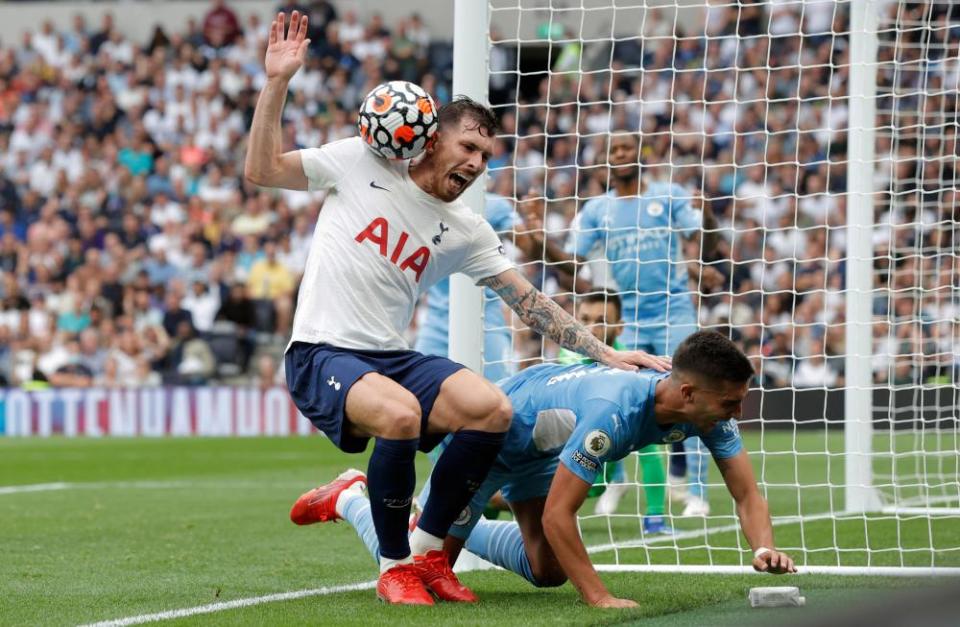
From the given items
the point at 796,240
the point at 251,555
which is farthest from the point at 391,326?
the point at 796,240

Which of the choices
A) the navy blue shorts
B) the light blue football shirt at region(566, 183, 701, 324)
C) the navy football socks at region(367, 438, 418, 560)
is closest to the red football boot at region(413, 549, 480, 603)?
the navy football socks at region(367, 438, 418, 560)

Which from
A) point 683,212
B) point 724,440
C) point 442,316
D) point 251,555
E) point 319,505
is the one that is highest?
point 683,212

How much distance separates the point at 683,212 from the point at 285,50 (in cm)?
398

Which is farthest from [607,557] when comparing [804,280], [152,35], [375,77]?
[152,35]

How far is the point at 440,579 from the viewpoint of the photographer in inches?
205

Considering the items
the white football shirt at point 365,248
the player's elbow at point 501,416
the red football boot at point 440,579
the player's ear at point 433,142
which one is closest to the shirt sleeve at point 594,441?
the player's elbow at point 501,416

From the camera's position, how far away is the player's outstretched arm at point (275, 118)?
498 cm

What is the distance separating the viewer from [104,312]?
20.8 m

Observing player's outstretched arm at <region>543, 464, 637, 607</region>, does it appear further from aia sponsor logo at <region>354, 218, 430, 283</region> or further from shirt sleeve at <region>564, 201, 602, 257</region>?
shirt sleeve at <region>564, 201, 602, 257</region>

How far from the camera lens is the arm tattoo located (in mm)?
5543

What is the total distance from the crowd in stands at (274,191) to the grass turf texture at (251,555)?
108 inches

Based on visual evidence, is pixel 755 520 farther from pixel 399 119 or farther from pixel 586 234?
pixel 586 234

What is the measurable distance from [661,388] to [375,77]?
19.6 meters

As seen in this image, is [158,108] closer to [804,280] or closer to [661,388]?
[804,280]
